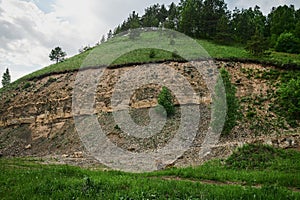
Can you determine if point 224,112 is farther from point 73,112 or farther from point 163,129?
point 73,112

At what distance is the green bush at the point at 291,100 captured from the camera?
86.2ft

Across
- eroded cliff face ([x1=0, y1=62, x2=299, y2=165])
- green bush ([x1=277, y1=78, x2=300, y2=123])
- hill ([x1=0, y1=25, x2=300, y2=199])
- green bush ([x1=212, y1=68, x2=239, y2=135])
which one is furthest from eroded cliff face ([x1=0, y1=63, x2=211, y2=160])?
green bush ([x1=277, y1=78, x2=300, y2=123])

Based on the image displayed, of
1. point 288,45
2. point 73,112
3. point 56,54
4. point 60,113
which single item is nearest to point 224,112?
point 73,112

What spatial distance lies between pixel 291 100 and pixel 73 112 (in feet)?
74.7

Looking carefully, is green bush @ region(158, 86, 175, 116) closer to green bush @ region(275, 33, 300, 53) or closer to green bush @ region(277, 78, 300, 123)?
green bush @ region(277, 78, 300, 123)

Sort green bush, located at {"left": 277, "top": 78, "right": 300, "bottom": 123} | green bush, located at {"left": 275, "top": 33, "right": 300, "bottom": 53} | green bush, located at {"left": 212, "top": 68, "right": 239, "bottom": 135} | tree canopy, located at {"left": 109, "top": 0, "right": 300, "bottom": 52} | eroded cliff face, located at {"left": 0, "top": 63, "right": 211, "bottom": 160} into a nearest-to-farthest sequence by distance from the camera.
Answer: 1. green bush, located at {"left": 212, "top": 68, "right": 239, "bottom": 135}
2. green bush, located at {"left": 277, "top": 78, "right": 300, "bottom": 123}
3. eroded cliff face, located at {"left": 0, "top": 63, "right": 211, "bottom": 160}
4. green bush, located at {"left": 275, "top": 33, "right": 300, "bottom": 53}
5. tree canopy, located at {"left": 109, "top": 0, "right": 300, "bottom": 52}

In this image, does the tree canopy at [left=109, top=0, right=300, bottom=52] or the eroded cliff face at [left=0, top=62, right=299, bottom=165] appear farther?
the tree canopy at [left=109, top=0, right=300, bottom=52]

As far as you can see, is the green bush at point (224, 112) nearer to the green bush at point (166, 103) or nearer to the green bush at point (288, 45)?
the green bush at point (166, 103)

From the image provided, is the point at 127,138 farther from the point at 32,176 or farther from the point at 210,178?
the point at 32,176

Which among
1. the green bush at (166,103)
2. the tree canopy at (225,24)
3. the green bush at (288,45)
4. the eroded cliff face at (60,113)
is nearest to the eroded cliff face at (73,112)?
the eroded cliff face at (60,113)

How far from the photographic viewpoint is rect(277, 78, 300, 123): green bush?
26.3 m

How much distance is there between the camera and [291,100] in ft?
89.5

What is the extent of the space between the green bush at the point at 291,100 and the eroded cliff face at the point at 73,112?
1423 mm

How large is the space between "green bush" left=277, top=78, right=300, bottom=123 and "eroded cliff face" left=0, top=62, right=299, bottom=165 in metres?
1.42
